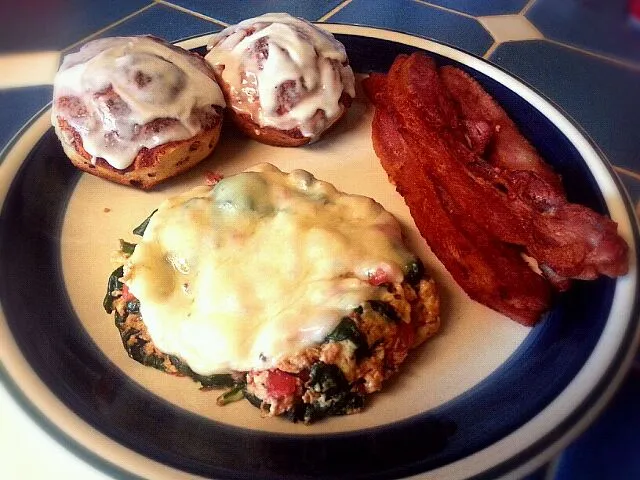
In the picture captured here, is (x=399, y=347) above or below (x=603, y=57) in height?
below

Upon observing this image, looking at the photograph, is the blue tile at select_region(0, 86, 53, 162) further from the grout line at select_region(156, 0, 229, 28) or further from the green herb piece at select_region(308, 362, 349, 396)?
the green herb piece at select_region(308, 362, 349, 396)

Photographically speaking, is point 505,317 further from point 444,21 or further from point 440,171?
point 444,21

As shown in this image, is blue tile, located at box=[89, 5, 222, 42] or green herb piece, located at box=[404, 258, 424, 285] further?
blue tile, located at box=[89, 5, 222, 42]

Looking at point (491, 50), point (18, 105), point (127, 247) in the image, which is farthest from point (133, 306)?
point (491, 50)

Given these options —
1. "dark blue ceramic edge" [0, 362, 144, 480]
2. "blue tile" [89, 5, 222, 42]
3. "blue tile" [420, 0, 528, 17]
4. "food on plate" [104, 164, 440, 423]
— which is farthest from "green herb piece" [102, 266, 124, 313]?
"blue tile" [420, 0, 528, 17]

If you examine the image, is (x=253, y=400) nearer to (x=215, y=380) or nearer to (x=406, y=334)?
(x=215, y=380)

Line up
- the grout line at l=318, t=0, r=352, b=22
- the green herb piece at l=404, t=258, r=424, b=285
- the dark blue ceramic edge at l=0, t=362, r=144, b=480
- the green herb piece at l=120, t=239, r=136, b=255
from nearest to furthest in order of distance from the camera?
the dark blue ceramic edge at l=0, t=362, r=144, b=480
the green herb piece at l=404, t=258, r=424, b=285
the green herb piece at l=120, t=239, r=136, b=255
the grout line at l=318, t=0, r=352, b=22

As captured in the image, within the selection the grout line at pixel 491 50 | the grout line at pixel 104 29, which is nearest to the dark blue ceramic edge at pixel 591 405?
the grout line at pixel 491 50
